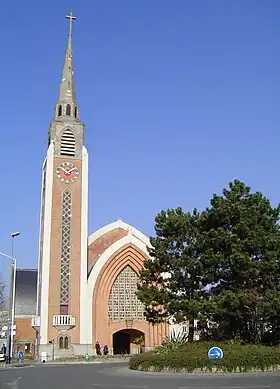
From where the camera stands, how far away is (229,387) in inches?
626

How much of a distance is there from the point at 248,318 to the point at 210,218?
5.50 metres

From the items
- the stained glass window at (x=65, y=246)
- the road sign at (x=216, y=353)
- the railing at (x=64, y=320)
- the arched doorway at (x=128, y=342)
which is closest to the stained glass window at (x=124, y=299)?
the arched doorway at (x=128, y=342)

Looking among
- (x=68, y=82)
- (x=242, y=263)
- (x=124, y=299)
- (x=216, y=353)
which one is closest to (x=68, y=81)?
(x=68, y=82)

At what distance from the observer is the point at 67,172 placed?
4803 centimetres

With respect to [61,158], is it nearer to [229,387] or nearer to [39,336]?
[39,336]

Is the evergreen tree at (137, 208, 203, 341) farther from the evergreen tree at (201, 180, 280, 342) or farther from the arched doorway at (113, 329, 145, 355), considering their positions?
the arched doorway at (113, 329, 145, 355)

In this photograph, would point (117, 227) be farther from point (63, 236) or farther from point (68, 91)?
point (68, 91)

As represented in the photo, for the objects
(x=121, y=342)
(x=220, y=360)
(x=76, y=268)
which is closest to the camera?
(x=220, y=360)

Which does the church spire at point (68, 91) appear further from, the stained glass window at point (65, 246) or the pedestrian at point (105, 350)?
the pedestrian at point (105, 350)

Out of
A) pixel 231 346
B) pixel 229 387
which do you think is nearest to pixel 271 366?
pixel 231 346

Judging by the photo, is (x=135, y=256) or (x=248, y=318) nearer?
(x=248, y=318)

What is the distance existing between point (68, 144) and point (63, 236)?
907 centimetres

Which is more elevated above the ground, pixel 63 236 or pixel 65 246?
pixel 63 236

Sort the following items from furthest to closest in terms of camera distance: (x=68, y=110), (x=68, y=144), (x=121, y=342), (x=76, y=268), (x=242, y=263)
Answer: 1. (x=121, y=342)
2. (x=68, y=110)
3. (x=68, y=144)
4. (x=76, y=268)
5. (x=242, y=263)
